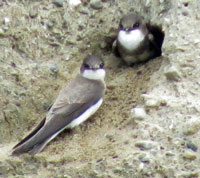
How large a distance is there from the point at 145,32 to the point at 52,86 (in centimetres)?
109

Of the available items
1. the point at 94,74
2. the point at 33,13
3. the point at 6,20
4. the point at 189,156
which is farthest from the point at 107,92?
the point at 189,156

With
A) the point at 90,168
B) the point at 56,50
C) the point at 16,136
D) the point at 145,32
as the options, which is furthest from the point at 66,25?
the point at 90,168

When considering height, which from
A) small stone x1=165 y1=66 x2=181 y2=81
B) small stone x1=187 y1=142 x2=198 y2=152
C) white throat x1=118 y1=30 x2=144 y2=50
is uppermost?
white throat x1=118 y1=30 x2=144 y2=50

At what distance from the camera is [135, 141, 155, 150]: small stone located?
5.04 m

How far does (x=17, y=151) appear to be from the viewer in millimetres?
5297

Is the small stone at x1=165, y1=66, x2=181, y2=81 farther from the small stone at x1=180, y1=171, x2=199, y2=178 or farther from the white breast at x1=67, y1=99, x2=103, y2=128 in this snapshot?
the small stone at x1=180, y1=171, x2=199, y2=178

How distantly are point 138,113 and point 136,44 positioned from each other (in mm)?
1328

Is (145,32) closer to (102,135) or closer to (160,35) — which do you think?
(160,35)

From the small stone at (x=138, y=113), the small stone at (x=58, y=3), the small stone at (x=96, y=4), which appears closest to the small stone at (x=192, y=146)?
the small stone at (x=138, y=113)

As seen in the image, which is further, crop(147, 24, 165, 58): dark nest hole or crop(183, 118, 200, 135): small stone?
crop(147, 24, 165, 58): dark nest hole

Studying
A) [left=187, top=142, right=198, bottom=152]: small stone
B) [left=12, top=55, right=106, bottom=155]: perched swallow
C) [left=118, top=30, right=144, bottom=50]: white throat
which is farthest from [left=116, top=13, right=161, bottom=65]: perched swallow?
[left=187, top=142, right=198, bottom=152]: small stone

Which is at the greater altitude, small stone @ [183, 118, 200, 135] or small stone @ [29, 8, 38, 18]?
small stone @ [29, 8, 38, 18]

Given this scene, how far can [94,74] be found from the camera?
6129mm

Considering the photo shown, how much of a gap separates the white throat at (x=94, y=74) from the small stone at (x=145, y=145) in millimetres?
1198
